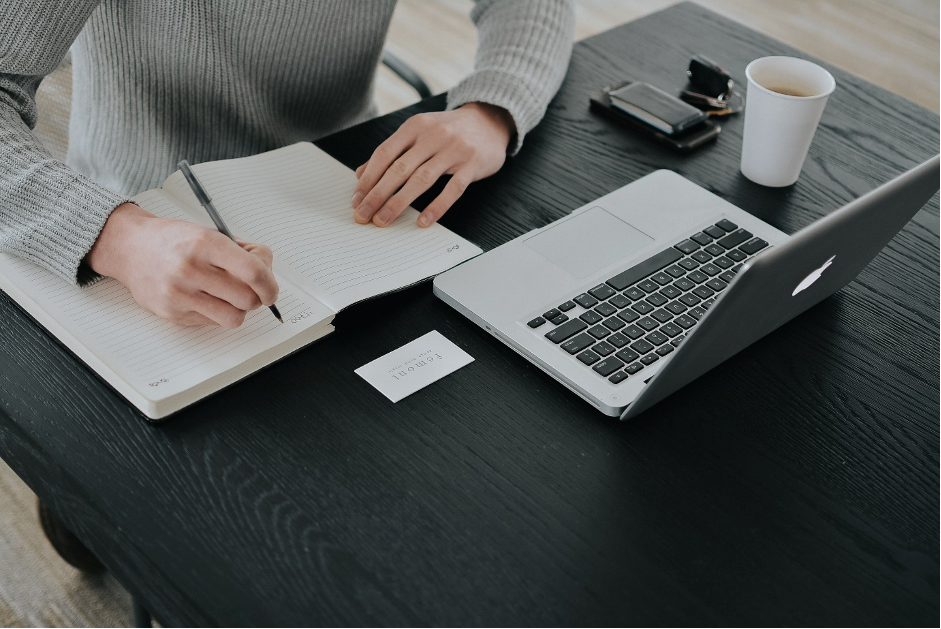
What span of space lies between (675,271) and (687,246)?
5 cm

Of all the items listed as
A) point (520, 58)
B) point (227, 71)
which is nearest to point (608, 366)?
point (520, 58)

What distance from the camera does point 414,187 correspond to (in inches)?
37.1

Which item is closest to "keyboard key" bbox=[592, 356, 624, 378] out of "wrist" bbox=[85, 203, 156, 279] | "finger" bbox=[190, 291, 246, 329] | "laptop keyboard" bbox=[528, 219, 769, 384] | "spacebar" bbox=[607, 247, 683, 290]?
"laptop keyboard" bbox=[528, 219, 769, 384]

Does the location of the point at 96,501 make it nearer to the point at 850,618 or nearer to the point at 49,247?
the point at 49,247

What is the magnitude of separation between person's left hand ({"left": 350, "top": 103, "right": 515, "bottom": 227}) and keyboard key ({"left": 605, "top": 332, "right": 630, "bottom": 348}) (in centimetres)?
26

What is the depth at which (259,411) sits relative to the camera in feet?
2.30

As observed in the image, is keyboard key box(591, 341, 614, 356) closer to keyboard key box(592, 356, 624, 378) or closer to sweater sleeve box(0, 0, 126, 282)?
keyboard key box(592, 356, 624, 378)

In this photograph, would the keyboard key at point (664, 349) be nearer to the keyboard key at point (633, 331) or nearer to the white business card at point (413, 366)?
the keyboard key at point (633, 331)

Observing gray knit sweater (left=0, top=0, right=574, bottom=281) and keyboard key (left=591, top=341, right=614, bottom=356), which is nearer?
keyboard key (left=591, top=341, right=614, bottom=356)

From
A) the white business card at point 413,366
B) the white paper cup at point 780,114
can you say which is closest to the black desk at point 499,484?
the white business card at point 413,366

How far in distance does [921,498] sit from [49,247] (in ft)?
2.55

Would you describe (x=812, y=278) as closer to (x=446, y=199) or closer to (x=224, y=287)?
(x=446, y=199)

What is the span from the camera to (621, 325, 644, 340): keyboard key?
772 mm

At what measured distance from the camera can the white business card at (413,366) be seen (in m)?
0.73
